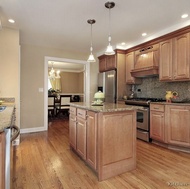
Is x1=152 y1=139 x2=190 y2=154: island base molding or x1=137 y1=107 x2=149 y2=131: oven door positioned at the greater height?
x1=137 y1=107 x2=149 y2=131: oven door

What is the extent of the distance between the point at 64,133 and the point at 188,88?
3.27 meters

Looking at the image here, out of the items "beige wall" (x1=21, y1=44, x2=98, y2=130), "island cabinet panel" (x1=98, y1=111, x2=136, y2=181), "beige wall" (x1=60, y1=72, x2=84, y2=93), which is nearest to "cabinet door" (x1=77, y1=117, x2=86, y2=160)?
"island cabinet panel" (x1=98, y1=111, x2=136, y2=181)

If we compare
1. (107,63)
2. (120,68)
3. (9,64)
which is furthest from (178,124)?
(9,64)

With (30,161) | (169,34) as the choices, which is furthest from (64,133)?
(169,34)

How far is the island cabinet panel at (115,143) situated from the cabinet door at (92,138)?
9 cm

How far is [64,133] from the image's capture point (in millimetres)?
4129

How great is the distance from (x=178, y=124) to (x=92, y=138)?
1844 millimetres

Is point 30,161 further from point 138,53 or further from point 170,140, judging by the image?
point 138,53

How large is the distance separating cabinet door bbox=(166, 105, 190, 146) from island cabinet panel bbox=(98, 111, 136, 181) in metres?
1.23

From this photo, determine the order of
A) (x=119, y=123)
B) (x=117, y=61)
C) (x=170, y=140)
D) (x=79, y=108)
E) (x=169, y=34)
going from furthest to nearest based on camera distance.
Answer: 1. (x=117, y=61)
2. (x=169, y=34)
3. (x=170, y=140)
4. (x=79, y=108)
5. (x=119, y=123)

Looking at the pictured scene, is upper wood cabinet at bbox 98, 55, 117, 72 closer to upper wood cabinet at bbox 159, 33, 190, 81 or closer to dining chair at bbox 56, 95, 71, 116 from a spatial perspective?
upper wood cabinet at bbox 159, 33, 190, 81

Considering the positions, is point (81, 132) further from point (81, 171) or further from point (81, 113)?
point (81, 171)

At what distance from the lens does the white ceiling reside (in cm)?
232

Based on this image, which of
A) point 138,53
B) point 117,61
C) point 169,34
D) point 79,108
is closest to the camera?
point 79,108
